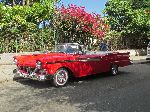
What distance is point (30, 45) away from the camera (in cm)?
1800

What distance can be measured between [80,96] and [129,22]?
1791 centimetres

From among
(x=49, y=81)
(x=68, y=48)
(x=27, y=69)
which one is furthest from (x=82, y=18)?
(x=27, y=69)

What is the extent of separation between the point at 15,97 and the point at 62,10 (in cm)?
1220

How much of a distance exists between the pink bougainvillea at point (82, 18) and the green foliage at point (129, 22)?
4767 millimetres

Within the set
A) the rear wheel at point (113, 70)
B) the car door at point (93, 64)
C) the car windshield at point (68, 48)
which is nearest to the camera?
the car door at point (93, 64)

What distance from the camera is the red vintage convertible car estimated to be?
1039cm

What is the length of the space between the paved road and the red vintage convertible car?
377 mm

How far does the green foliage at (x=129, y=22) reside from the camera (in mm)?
25703

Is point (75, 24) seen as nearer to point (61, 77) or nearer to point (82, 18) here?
point (82, 18)

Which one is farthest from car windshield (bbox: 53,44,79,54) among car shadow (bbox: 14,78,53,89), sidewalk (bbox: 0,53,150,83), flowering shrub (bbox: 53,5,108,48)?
flowering shrub (bbox: 53,5,108,48)

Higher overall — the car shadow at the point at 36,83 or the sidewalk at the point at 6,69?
the sidewalk at the point at 6,69

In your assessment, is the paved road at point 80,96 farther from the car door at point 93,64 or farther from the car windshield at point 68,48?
the car windshield at point 68,48

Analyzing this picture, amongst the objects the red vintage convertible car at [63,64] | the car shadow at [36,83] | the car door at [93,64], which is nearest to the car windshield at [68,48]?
the red vintage convertible car at [63,64]

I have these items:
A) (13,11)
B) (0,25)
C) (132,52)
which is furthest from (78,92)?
(132,52)
